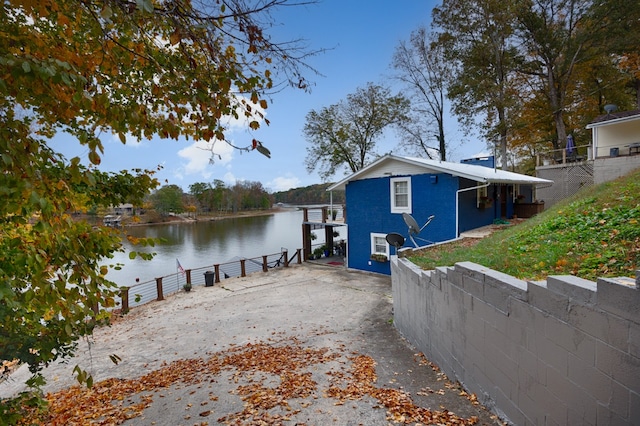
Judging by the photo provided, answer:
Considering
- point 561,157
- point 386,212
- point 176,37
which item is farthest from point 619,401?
point 561,157

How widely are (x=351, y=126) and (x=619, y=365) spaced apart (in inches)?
980

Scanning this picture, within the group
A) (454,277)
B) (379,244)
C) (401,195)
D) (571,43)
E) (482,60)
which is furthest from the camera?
(482,60)

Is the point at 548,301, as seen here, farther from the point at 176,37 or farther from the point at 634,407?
the point at 176,37

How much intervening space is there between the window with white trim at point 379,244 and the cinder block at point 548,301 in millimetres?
11893

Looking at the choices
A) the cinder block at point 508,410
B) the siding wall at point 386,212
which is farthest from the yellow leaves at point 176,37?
the siding wall at point 386,212

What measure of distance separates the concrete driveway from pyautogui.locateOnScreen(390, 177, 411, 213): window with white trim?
15.4ft

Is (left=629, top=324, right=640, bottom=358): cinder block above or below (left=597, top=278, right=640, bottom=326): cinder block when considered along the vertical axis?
below

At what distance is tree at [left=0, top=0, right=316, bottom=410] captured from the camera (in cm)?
175

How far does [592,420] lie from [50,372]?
8773 mm

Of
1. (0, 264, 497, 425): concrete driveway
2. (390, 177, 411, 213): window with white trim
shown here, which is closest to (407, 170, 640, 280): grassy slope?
(0, 264, 497, 425): concrete driveway

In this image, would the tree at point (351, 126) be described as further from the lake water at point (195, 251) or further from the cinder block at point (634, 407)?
the cinder block at point (634, 407)

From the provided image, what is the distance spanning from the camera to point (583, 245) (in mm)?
4523

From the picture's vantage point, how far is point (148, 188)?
13.0 feet

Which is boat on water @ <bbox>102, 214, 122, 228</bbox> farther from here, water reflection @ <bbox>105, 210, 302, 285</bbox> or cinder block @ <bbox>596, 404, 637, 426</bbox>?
water reflection @ <bbox>105, 210, 302, 285</bbox>
